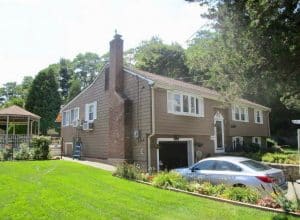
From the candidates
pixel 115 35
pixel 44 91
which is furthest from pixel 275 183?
pixel 44 91

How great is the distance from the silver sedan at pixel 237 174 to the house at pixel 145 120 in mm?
5277

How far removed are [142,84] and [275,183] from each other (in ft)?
33.1

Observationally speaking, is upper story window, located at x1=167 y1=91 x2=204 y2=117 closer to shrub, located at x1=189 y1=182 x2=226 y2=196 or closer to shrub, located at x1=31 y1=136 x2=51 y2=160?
shrub, located at x1=189 y1=182 x2=226 y2=196

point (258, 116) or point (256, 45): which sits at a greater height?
point (256, 45)

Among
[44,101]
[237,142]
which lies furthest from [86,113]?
[44,101]

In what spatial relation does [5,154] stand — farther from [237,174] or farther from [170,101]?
[237,174]

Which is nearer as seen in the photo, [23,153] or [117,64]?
[117,64]

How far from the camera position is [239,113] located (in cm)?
2836

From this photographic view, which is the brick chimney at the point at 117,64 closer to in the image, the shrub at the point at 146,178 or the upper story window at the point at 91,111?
the upper story window at the point at 91,111

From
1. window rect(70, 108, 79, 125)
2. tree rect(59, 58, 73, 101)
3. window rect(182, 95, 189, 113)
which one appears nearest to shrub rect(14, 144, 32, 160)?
window rect(70, 108, 79, 125)

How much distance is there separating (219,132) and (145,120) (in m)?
9.26

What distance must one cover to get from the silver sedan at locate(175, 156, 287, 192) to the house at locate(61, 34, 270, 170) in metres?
5.28

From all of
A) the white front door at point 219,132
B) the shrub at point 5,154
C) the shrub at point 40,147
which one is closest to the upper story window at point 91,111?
the shrub at point 40,147

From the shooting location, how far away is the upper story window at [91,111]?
23.1 meters
